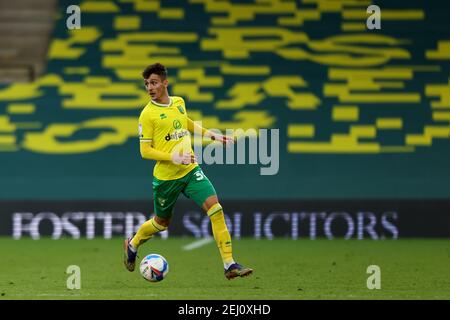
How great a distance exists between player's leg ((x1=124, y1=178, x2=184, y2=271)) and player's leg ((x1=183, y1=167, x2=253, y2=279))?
132 millimetres

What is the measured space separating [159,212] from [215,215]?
0.67 metres

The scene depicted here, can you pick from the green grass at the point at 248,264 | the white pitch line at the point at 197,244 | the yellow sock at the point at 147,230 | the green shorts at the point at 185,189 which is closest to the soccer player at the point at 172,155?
the green shorts at the point at 185,189

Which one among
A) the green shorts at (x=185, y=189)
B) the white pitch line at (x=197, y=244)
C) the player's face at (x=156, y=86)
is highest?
the player's face at (x=156, y=86)

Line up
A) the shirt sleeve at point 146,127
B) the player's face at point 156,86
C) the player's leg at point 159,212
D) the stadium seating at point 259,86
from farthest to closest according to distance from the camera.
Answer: the stadium seating at point 259,86 < the player's leg at point 159,212 < the shirt sleeve at point 146,127 < the player's face at point 156,86

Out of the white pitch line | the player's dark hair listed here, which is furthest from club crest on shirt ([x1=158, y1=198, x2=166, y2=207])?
the white pitch line

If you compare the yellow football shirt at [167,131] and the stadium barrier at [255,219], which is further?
the stadium barrier at [255,219]

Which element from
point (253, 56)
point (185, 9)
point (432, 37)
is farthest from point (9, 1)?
point (432, 37)

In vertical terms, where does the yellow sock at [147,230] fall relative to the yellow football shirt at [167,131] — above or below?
below

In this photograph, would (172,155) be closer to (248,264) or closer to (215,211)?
(215,211)

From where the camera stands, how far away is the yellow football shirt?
362 inches

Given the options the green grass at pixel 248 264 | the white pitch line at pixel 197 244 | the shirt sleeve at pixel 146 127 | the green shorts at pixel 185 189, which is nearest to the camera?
the green grass at pixel 248 264

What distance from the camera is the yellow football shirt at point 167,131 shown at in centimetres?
919

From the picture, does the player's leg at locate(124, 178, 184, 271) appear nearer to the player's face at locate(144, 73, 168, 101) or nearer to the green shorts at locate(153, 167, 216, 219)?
the green shorts at locate(153, 167, 216, 219)

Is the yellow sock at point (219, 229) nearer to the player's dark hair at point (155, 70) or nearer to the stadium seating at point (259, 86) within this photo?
the player's dark hair at point (155, 70)
